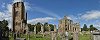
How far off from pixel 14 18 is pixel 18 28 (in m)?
5.37

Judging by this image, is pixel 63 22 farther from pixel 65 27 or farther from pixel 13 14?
pixel 13 14

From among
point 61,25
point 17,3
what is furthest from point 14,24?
point 61,25

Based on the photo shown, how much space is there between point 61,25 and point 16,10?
17.9 meters

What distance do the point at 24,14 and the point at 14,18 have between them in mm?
4053

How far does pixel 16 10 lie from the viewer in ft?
265

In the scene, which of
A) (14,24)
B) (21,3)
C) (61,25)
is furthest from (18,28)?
(61,25)

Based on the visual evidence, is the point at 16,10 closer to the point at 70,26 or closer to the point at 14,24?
the point at 14,24

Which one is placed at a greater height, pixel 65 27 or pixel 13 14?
pixel 13 14

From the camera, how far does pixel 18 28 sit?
77062mm

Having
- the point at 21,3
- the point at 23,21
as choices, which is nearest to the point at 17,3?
the point at 21,3

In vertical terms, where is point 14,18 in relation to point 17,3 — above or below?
below

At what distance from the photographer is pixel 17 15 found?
264ft

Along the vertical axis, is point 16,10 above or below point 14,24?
above

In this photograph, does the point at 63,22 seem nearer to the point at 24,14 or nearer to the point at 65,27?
the point at 65,27
